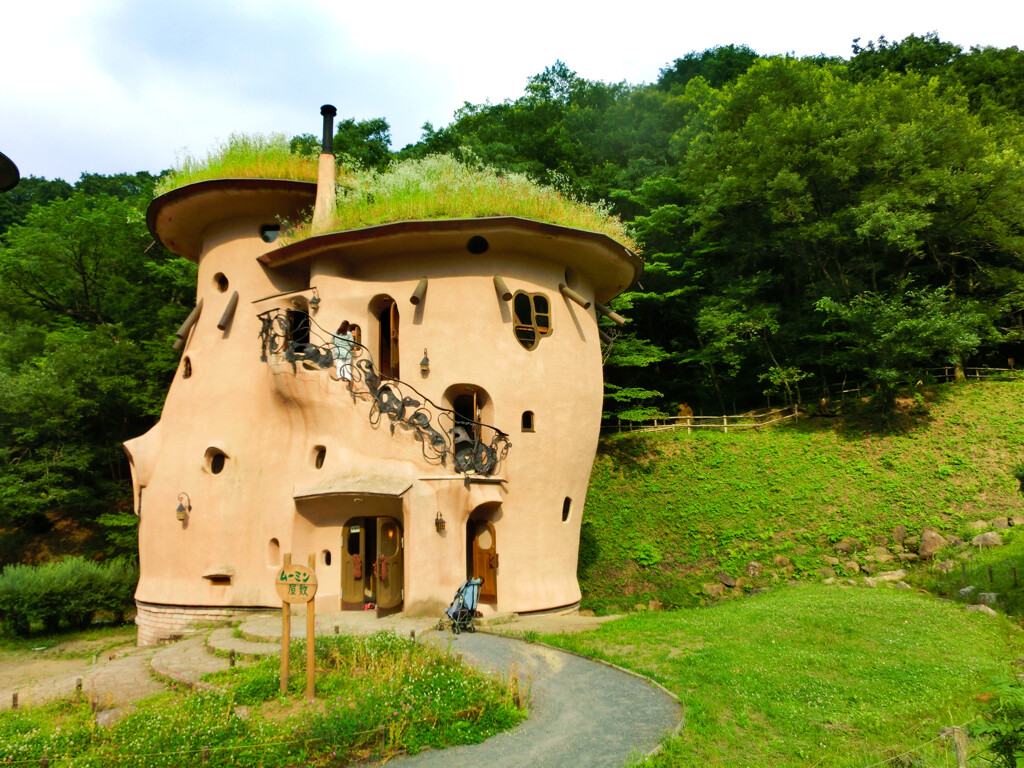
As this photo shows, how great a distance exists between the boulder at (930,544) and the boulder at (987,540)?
0.69 m

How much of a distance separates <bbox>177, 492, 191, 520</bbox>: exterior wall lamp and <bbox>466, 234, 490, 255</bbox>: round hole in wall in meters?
8.72

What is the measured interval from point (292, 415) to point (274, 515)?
2.27 m

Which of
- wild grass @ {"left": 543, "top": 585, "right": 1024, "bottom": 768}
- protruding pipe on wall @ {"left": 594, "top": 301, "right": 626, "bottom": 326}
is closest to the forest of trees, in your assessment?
protruding pipe on wall @ {"left": 594, "top": 301, "right": 626, "bottom": 326}

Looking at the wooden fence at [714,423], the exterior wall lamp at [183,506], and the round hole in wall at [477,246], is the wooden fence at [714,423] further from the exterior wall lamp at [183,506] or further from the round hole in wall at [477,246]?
the exterior wall lamp at [183,506]

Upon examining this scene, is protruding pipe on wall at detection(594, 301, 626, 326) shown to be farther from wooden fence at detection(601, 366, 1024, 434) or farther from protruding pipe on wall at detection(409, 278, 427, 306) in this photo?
wooden fence at detection(601, 366, 1024, 434)

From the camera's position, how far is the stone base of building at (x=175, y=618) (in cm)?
1498

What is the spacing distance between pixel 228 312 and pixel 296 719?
12148mm

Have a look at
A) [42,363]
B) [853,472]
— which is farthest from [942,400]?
[42,363]

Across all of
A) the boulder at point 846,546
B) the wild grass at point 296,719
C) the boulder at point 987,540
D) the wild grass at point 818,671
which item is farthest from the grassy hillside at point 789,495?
the wild grass at point 296,719

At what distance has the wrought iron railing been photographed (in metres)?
14.3

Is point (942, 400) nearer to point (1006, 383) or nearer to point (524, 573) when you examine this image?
point (1006, 383)

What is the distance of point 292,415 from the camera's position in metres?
15.7

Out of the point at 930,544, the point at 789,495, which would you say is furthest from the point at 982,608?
the point at 789,495

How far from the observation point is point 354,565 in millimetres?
14898
